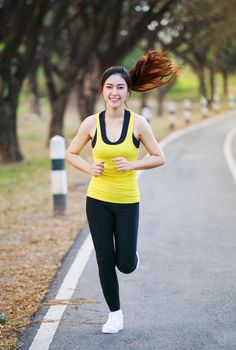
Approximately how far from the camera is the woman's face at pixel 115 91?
4.95 meters

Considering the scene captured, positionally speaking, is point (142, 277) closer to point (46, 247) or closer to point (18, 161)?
point (46, 247)

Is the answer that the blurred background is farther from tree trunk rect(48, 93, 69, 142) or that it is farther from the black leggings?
the black leggings

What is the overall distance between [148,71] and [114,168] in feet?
2.66

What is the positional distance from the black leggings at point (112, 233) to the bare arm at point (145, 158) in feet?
0.96

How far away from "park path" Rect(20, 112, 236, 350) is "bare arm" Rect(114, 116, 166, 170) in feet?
3.79

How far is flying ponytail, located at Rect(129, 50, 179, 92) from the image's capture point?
5.19m

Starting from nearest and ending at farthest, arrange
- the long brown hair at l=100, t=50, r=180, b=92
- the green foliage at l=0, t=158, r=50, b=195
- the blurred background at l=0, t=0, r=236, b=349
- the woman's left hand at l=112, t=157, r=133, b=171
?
the woman's left hand at l=112, t=157, r=133, b=171 → the long brown hair at l=100, t=50, r=180, b=92 → the blurred background at l=0, t=0, r=236, b=349 → the green foliage at l=0, t=158, r=50, b=195

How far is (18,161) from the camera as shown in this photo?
1848 cm

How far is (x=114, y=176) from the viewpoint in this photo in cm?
491

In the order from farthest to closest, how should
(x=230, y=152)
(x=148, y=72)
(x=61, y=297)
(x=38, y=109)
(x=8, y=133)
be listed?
Result: (x=38, y=109)
(x=230, y=152)
(x=8, y=133)
(x=61, y=297)
(x=148, y=72)

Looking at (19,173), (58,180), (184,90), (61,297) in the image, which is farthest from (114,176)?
(184,90)

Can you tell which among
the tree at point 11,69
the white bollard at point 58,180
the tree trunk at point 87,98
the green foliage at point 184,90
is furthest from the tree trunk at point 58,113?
the green foliage at point 184,90

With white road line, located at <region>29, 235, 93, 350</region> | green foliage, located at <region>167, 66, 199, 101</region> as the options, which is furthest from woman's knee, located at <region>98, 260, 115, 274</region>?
green foliage, located at <region>167, 66, 199, 101</region>

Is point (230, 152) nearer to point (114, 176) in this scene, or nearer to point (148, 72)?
point (148, 72)
